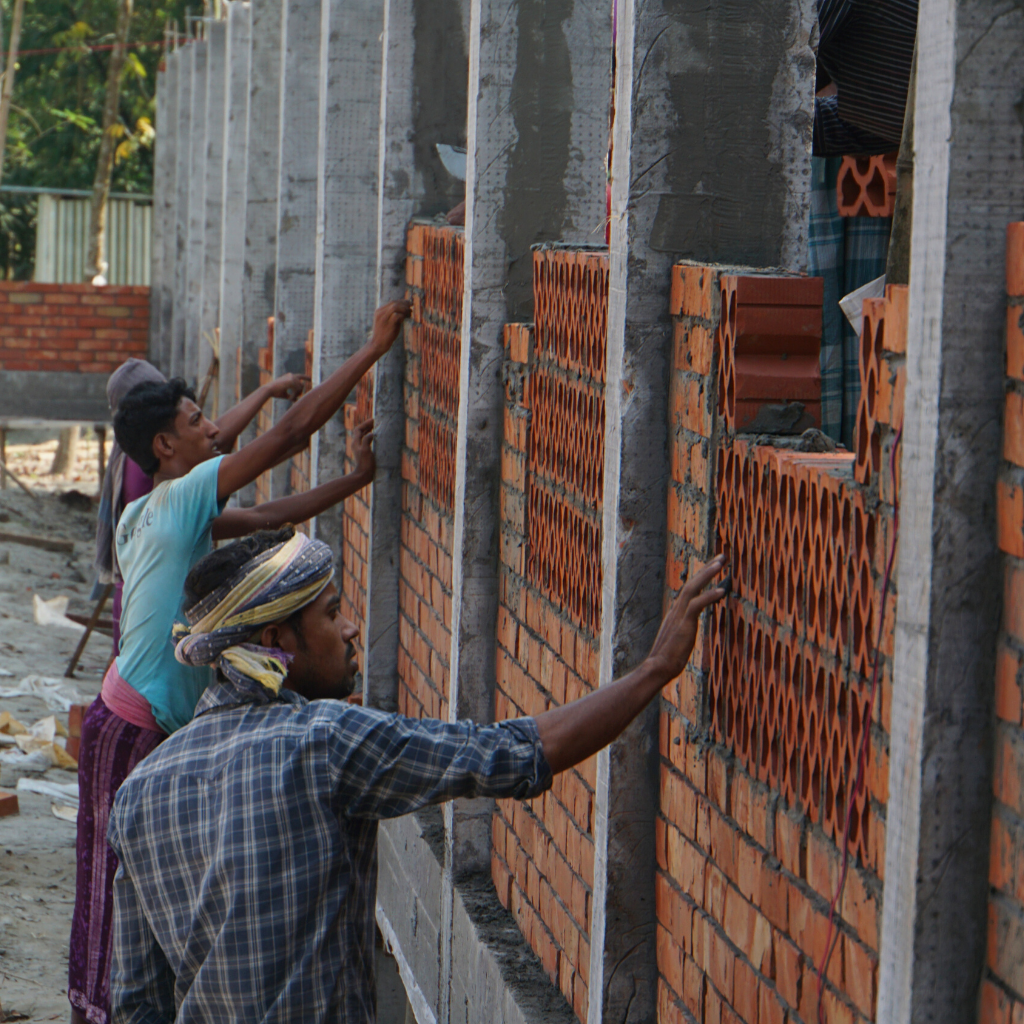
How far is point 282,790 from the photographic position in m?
2.48

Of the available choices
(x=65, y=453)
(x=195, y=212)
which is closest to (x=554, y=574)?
(x=195, y=212)

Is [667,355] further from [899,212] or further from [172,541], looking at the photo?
[172,541]

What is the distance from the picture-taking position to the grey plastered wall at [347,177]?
634 cm

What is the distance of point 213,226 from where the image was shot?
12867mm

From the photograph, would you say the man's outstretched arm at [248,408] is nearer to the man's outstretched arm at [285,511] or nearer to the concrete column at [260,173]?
the man's outstretched arm at [285,511]

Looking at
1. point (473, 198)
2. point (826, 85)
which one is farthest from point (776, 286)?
point (826, 85)

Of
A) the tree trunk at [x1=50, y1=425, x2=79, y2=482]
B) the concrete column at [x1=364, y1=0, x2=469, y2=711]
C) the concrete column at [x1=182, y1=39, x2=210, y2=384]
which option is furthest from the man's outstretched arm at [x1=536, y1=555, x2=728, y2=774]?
the tree trunk at [x1=50, y1=425, x2=79, y2=482]

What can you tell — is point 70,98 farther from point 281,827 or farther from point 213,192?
point 281,827

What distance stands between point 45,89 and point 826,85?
19006 mm

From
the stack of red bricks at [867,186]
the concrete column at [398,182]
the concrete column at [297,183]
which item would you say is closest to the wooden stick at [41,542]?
the concrete column at [297,183]

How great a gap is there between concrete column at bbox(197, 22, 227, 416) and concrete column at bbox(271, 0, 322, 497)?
15.5 feet

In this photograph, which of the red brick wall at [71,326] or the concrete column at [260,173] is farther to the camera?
the red brick wall at [71,326]

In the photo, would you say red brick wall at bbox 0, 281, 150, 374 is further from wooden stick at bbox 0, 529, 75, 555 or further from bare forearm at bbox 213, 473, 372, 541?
bare forearm at bbox 213, 473, 372, 541

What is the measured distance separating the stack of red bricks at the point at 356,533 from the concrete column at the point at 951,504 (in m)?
4.02
